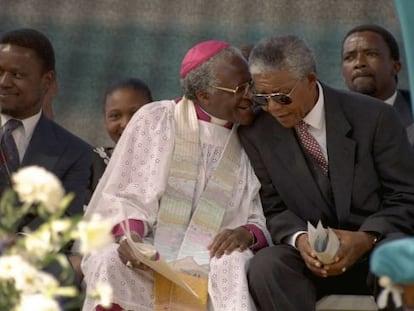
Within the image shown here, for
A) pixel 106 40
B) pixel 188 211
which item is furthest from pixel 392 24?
pixel 188 211

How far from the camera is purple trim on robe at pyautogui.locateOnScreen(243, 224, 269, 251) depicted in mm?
5582

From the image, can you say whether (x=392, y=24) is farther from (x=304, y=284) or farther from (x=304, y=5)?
(x=304, y=284)

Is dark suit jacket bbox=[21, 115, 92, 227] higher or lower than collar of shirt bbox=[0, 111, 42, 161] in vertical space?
lower

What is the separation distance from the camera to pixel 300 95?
5605 millimetres

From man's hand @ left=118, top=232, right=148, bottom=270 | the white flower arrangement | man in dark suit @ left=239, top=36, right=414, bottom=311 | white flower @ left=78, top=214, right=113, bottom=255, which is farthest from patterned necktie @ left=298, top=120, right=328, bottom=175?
white flower @ left=78, top=214, right=113, bottom=255

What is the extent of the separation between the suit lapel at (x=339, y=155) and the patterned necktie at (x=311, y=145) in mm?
61

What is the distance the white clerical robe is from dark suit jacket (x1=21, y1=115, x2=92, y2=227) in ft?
1.26

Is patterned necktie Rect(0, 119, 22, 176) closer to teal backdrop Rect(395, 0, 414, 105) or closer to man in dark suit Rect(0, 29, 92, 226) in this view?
man in dark suit Rect(0, 29, 92, 226)

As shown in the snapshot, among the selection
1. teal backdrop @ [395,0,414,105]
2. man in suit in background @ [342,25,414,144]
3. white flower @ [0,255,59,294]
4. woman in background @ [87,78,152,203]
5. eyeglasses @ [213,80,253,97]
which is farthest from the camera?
man in suit in background @ [342,25,414,144]

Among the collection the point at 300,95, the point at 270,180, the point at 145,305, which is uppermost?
the point at 300,95

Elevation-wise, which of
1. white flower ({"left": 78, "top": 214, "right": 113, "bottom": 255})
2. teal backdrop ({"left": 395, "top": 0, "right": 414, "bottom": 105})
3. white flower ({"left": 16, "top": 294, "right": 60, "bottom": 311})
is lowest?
white flower ({"left": 16, "top": 294, "right": 60, "bottom": 311})

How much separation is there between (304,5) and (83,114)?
4.76 feet

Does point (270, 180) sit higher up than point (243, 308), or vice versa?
point (270, 180)

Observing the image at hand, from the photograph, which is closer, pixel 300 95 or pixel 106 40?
pixel 300 95
